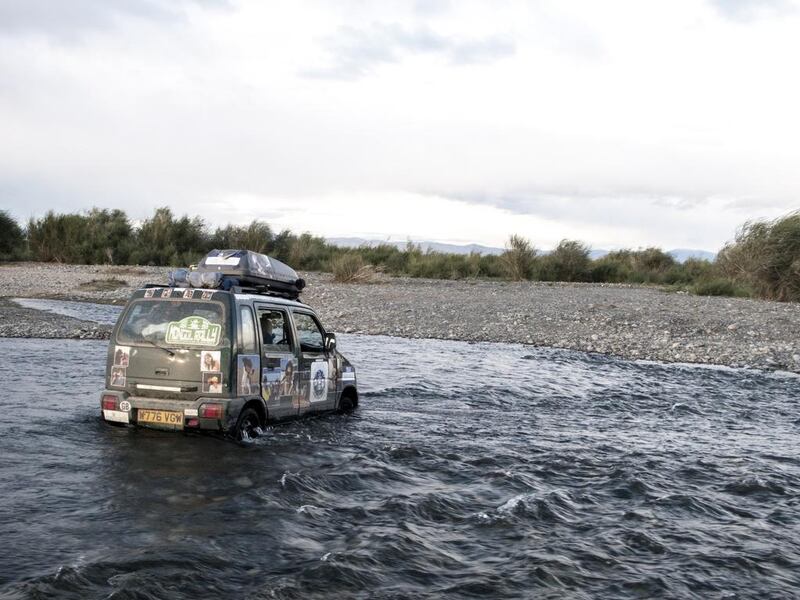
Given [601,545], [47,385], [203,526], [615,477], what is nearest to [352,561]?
[203,526]

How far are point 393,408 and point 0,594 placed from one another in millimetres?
7889

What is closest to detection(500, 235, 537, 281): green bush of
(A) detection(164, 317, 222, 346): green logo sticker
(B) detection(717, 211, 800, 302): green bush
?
(B) detection(717, 211, 800, 302): green bush

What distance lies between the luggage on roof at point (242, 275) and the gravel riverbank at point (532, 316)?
8467 mm

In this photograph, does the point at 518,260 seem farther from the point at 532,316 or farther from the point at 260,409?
the point at 260,409

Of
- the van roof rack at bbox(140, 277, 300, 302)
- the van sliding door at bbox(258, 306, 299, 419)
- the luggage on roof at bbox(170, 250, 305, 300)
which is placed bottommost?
the van sliding door at bbox(258, 306, 299, 419)

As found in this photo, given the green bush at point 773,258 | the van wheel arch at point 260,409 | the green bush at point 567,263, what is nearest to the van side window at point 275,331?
the van wheel arch at point 260,409

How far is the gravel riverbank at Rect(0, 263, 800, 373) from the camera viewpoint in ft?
66.3

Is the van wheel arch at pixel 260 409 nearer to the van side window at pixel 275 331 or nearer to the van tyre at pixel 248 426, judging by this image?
the van tyre at pixel 248 426

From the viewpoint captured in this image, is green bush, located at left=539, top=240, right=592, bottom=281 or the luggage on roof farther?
green bush, located at left=539, top=240, right=592, bottom=281

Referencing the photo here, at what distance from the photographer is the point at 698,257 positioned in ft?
172

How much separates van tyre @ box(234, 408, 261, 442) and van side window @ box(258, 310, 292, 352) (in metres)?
0.76

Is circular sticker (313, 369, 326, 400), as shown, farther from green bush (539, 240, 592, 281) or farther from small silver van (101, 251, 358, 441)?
green bush (539, 240, 592, 281)

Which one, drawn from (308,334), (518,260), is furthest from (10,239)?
(308,334)

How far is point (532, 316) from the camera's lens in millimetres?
25328
